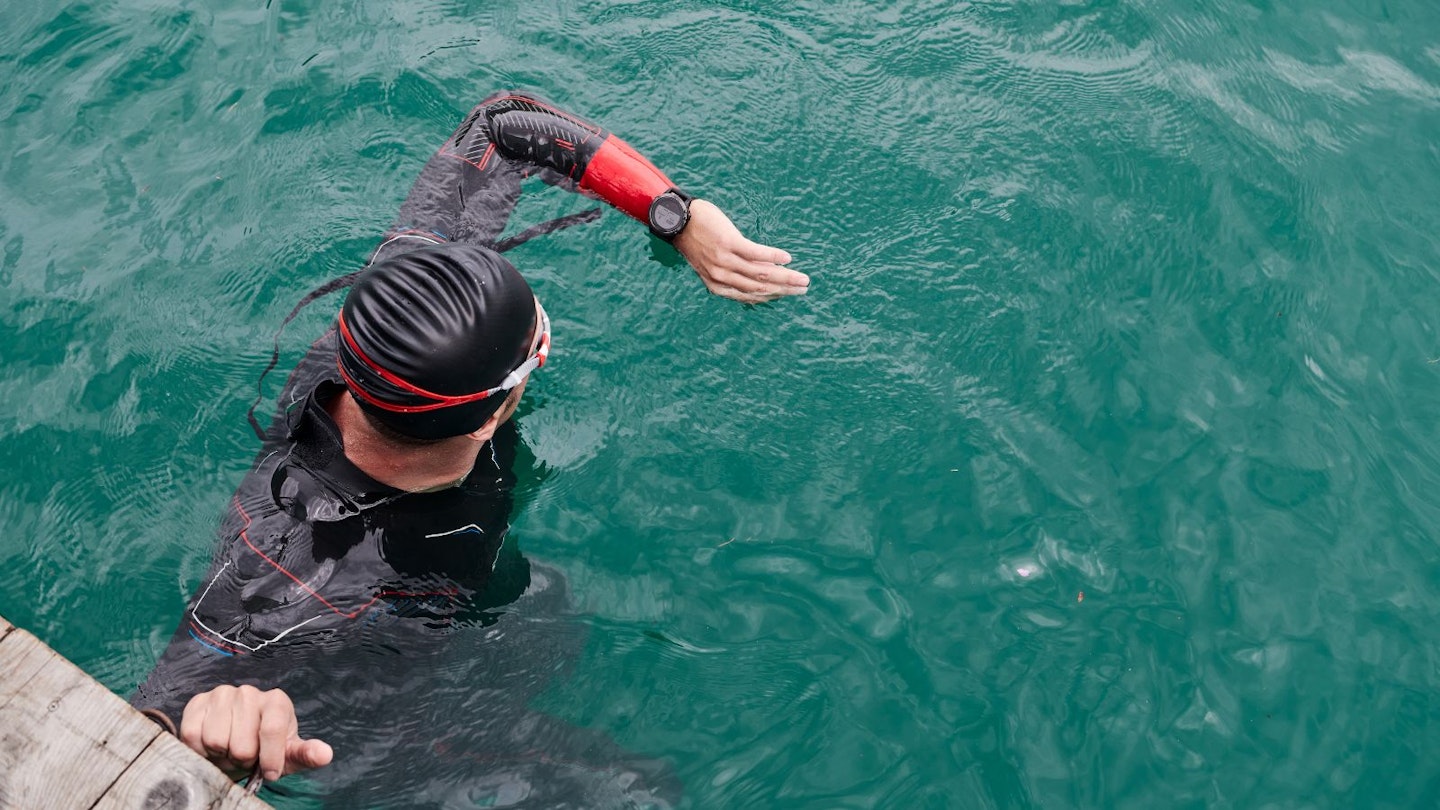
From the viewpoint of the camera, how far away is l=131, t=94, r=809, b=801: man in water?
2.95 metres

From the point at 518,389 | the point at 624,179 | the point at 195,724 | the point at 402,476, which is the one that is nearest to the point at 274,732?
the point at 195,724

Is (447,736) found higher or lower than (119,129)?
lower

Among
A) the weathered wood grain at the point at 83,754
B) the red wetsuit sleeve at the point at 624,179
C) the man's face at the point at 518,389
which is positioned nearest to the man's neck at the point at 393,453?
the man's face at the point at 518,389

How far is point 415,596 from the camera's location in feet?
12.1

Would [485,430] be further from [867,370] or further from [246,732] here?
[867,370]

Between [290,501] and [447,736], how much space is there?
122 cm

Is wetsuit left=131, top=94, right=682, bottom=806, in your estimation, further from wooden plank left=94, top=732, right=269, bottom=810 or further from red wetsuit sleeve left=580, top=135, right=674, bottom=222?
wooden plank left=94, top=732, right=269, bottom=810

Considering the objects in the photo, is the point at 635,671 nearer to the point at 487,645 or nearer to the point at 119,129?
A: the point at 487,645

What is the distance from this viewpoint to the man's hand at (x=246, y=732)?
270 centimetres

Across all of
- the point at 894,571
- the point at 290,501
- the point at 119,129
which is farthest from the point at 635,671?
the point at 119,129

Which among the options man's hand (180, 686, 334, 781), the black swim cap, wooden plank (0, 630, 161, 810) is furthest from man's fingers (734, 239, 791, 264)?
wooden plank (0, 630, 161, 810)

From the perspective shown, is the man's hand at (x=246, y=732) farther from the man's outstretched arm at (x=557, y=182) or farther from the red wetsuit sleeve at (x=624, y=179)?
the red wetsuit sleeve at (x=624, y=179)

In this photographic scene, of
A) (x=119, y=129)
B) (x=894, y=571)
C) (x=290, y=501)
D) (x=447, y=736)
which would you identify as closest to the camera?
(x=290, y=501)

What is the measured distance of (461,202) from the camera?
4098 mm
